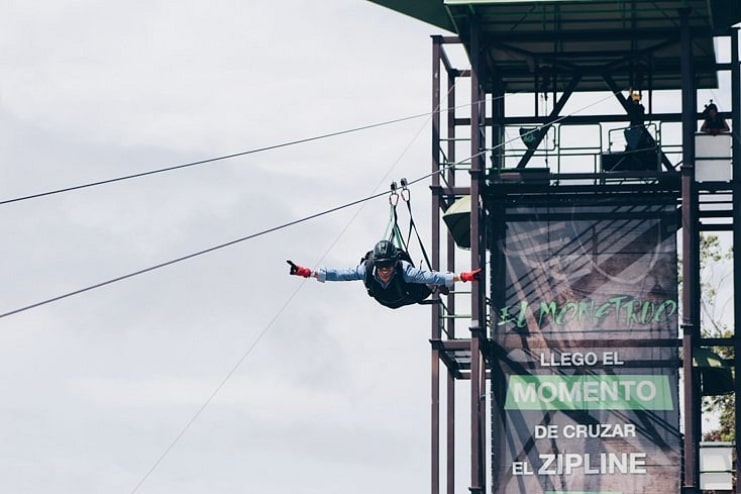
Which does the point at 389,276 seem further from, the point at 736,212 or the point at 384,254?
the point at 736,212

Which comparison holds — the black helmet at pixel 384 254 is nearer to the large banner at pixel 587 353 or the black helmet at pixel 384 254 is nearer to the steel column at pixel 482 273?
the steel column at pixel 482 273

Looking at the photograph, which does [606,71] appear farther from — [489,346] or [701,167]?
[489,346]

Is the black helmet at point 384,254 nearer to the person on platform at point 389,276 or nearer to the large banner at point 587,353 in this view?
the person on platform at point 389,276

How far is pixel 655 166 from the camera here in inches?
2361

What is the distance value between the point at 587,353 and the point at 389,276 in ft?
28.2

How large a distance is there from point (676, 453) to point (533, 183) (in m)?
7.72

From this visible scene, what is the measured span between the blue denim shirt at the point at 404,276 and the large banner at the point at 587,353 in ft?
22.8

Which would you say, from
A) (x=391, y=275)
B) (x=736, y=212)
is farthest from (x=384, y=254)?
(x=736, y=212)

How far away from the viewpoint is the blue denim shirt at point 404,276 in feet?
173

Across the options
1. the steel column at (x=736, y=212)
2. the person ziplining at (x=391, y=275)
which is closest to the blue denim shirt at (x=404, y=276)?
the person ziplining at (x=391, y=275)

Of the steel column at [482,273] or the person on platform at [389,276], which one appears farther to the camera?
the steel column at [482,273]

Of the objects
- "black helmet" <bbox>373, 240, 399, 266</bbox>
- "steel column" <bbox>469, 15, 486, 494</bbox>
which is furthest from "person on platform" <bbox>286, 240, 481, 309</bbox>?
"steel column" <bbox>469, 15, 486, 494</bbox>

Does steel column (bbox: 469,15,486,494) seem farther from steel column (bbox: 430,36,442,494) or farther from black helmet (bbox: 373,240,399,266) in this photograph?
black helmet (bbox: 373,240,399,266)

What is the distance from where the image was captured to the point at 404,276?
2088 inches
